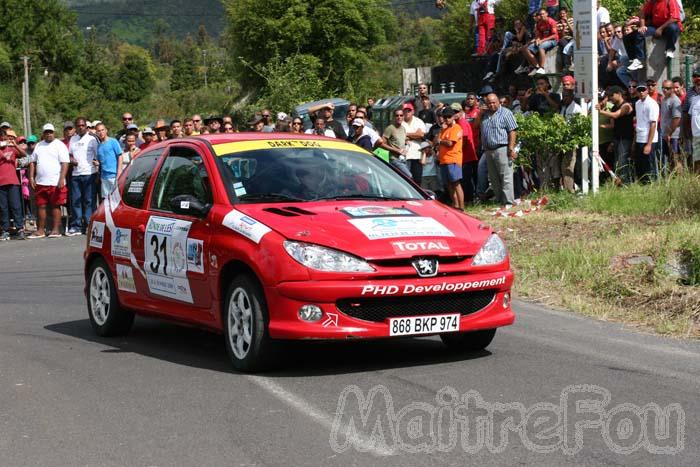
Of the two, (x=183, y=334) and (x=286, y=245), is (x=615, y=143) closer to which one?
(x=183, y=334)

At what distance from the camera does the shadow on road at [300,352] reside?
879 centimetres

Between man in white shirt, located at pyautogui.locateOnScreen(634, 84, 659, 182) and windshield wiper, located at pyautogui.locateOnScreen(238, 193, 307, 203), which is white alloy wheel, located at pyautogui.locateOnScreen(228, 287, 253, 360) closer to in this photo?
windshield wiper, located at pyautogui.locateOnScreen(238, 193, 307, 203)

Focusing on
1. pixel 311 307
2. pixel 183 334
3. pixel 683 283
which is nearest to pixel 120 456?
pixel 311 307

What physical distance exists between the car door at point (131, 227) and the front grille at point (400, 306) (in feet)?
8.17

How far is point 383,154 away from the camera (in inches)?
741

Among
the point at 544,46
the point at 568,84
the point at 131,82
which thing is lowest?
the point at 568,84

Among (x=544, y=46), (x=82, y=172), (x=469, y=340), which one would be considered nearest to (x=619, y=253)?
(x=469, y=340)

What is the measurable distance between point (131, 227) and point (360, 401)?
358 centimetres

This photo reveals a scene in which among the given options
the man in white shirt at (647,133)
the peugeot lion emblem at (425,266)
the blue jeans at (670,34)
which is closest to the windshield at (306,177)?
the peugeot lion emblem at (425,266)

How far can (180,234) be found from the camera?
31.3 feet

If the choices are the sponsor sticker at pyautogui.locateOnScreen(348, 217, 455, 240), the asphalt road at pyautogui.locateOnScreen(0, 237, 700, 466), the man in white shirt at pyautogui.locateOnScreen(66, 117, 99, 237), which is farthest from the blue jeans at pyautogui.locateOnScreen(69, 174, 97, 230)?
the sponsor sticker at pyautogui.locateOnScreen(348, 217, 455, 240)

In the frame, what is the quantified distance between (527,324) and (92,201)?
44.5ft

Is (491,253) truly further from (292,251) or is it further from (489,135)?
(489,135)

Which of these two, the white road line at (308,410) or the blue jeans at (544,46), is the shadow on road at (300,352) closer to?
the white road line at (308,410)
